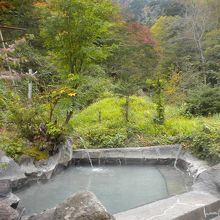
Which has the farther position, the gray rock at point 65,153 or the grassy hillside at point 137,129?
the grassy hillside at point 137,129

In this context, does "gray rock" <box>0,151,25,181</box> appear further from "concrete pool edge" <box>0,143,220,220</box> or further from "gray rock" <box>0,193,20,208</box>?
"gray rock" <box>0,193,20,208</box>

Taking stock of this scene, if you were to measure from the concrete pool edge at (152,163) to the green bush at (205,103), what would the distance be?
144 inches

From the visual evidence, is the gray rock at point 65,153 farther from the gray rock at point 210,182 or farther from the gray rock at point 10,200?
the gray rock at point 210,182

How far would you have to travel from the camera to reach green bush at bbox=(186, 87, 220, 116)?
11008mm

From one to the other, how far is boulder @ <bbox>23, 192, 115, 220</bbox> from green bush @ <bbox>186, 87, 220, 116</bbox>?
7781 mm

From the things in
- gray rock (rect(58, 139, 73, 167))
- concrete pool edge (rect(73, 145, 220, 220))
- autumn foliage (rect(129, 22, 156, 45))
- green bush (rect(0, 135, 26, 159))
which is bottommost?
concrete pool edge (rect(73, 145, 220, 220))

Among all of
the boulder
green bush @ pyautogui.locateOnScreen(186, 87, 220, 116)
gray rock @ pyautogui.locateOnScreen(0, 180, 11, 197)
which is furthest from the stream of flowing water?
green bush @ pyautogui.locateOnScreen(186, 87, 220, 116)

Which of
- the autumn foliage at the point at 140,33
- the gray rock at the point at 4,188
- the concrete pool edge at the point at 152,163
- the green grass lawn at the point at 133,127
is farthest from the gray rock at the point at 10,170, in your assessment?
the autumn foliage at the point at 140,33

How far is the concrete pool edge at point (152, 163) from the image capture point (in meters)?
4.45

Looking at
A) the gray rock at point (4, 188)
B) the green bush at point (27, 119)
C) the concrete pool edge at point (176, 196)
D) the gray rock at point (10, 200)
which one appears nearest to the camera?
the concrete pool edge at point (176, 196)

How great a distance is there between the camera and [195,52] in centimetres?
2120

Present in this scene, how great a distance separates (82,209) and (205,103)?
27.7ft

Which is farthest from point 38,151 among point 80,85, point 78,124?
point 78,124

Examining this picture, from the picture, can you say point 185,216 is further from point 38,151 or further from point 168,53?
point 168,53
